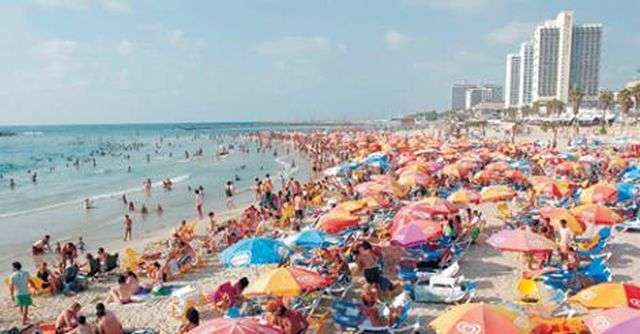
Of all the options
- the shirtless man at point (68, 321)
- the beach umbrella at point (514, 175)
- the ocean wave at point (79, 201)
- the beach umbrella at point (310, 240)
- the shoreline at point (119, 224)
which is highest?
the beach umbrella at point (514, 175)

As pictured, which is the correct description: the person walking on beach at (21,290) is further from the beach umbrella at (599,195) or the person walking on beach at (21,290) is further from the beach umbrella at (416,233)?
the beach umbrella at (599,195)

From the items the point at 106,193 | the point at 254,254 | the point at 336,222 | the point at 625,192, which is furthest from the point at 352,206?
the point at 106,193

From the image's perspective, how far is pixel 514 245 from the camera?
980cm

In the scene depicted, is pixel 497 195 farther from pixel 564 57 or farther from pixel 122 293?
pixel 564 57

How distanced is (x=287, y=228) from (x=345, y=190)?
198 inches

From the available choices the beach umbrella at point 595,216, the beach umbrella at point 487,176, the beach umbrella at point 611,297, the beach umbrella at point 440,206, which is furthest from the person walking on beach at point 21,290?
the beach umbrella at point 487,176

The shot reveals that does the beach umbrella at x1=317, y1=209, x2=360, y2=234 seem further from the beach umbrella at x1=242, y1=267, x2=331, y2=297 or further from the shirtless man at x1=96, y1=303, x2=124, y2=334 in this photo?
the shirtless man at x1=96, y1=303, x2=124, y2=334

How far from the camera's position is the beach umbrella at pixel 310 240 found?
10852 millimetres

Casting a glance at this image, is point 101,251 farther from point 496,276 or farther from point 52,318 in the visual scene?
point 496,276

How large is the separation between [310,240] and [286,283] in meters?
2.93

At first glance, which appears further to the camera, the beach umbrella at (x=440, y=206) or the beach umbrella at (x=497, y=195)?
the beach umbrella at (x=497, y=195)

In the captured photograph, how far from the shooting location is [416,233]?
1063 centimetres

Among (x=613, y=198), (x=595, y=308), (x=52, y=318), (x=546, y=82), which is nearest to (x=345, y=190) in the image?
(x=613, y=198)

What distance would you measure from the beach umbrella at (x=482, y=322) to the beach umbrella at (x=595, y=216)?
6623 millimetres
